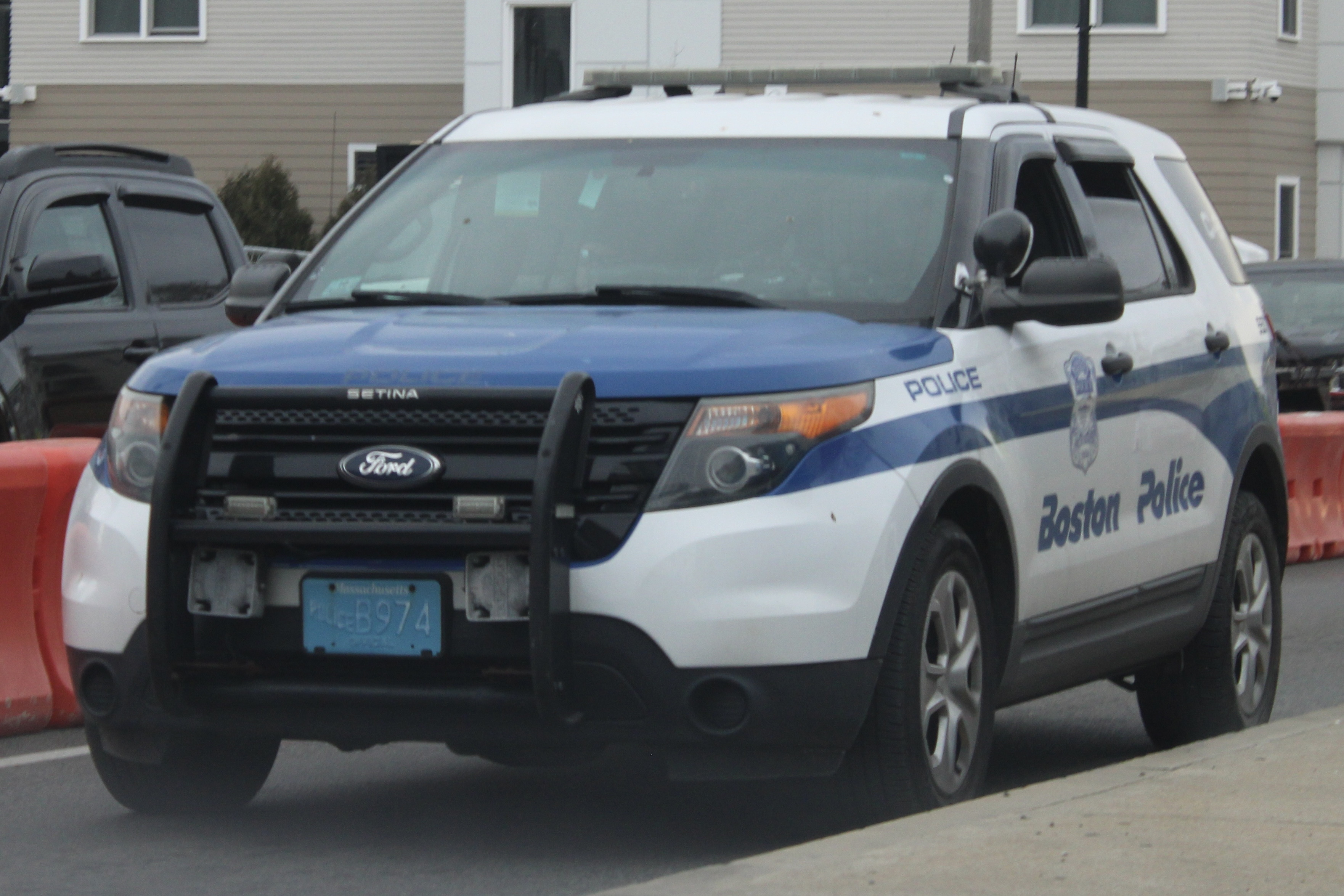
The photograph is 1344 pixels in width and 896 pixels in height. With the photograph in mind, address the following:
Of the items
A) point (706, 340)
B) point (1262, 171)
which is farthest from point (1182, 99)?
point (706, 340)

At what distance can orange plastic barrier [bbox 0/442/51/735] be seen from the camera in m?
8.30

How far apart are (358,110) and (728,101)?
28.5m

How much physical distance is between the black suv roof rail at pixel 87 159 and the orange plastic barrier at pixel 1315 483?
23.8ft

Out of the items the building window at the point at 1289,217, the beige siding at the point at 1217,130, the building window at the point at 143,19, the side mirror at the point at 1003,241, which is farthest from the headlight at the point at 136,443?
the building window at the point at 143,19

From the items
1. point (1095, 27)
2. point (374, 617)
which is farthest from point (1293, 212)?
point (374, 617)

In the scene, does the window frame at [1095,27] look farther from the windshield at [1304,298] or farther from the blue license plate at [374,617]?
the blue license plate at [374,617]

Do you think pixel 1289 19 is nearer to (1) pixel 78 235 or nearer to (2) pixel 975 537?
(1) pixel 78 235

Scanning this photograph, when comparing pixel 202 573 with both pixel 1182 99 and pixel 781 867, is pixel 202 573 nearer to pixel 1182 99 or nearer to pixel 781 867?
pixel 781 867

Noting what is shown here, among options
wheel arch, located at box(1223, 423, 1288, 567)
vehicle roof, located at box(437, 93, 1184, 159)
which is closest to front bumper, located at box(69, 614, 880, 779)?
vehicle roof, located at box(437, 93, 1184, 159)

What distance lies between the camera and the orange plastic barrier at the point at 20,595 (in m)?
8.30

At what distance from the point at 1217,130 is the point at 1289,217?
257 cm

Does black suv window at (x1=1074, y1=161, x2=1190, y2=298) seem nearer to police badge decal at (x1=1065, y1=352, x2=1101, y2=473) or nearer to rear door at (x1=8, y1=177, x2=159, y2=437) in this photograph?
police badge decal at (x1=1065, y1=352, x2=1101, y2=473)

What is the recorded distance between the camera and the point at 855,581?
219 inches

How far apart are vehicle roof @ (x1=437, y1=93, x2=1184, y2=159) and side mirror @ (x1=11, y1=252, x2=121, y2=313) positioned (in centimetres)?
263
